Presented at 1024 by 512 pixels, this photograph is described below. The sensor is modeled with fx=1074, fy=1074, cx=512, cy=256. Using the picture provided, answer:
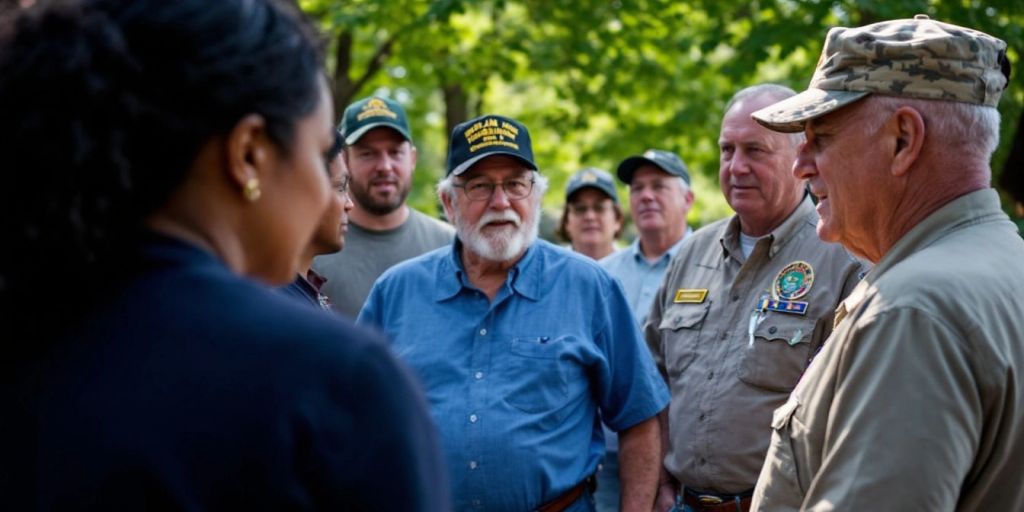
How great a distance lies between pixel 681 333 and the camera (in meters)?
4.47

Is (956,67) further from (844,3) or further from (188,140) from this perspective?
(844,3)

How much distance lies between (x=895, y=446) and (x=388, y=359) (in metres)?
1.32

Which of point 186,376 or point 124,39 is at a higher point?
point 124,39

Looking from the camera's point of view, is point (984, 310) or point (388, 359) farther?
point (984, 310)

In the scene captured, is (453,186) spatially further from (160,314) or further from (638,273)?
(160,314)

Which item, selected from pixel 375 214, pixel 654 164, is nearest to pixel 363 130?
pixel 375 214

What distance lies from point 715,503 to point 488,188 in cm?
165

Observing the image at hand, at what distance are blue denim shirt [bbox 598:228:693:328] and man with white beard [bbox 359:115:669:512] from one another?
6.05 ft

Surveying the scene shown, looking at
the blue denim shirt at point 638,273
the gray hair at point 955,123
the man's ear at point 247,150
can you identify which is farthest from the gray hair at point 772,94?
the man's ear at point 247,150

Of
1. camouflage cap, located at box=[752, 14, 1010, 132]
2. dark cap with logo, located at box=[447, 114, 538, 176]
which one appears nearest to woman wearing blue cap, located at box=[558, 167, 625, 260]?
dark cap with logo, located at box=[447, 114, 538, 176]

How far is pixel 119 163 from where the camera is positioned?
1.25 m

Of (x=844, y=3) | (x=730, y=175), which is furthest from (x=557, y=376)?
(x=844, y=3)

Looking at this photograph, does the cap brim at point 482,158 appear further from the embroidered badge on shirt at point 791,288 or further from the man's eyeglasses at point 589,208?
the man's eyeglasses at point 589,208

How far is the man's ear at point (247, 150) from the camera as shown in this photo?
133cm
